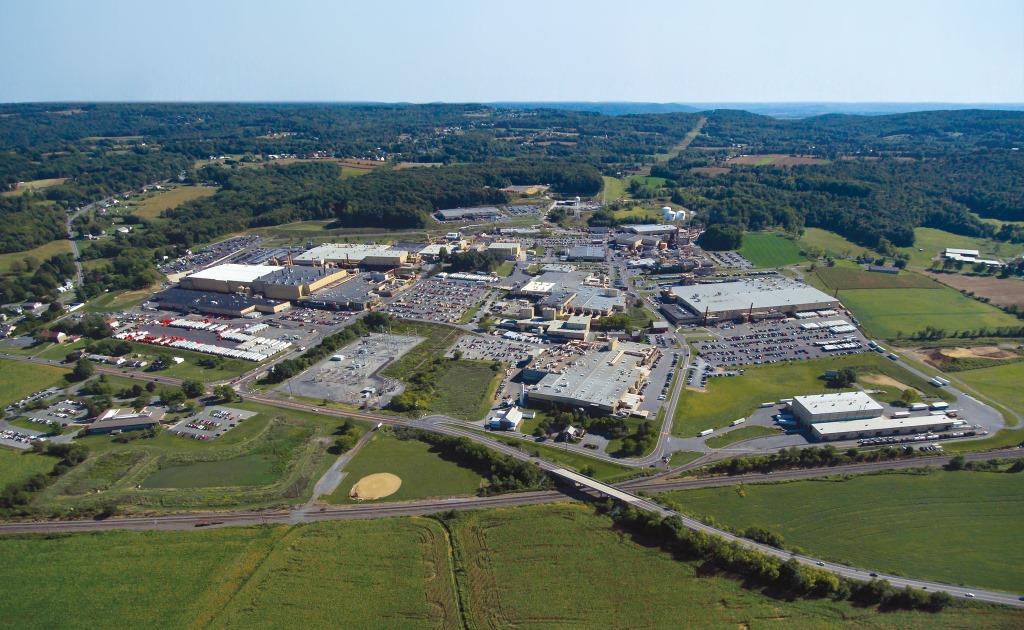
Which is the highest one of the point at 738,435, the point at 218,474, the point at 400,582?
the point at 738,435

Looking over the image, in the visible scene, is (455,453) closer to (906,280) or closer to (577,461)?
(577,461)

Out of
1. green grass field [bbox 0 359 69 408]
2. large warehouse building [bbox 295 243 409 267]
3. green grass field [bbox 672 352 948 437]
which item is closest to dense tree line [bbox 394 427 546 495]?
green grass field [bbox 672 352 948 437]

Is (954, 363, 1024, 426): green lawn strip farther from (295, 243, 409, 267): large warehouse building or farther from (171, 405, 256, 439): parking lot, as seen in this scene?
(295, 243, 409, 267): large warehouse building

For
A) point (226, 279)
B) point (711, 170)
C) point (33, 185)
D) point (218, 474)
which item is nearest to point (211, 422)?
point (218, 474)

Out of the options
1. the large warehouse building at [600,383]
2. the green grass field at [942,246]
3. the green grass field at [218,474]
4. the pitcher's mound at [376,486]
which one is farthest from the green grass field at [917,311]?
the green grass field at [218,474]

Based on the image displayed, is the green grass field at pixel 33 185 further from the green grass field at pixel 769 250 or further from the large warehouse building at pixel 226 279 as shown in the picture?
the green grass field at pixel 769 250

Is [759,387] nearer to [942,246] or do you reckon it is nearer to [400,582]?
[400,582]
